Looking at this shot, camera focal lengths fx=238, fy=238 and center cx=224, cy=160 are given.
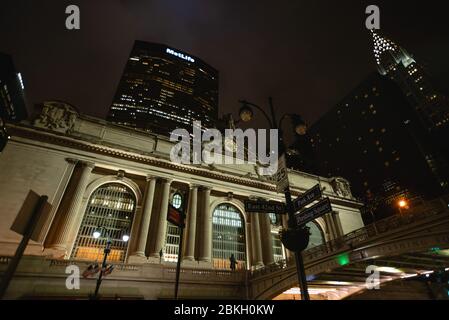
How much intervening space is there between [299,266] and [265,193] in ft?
86.3

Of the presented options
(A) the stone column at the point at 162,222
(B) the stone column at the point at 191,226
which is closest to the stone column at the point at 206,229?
(B) the stone column at the point at 191,226

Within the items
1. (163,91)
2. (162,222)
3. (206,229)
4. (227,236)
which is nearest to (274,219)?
(227,236)

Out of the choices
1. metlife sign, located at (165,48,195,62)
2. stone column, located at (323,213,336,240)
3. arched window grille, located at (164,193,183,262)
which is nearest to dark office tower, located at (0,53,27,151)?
metlife sign, located at (165,48,195,62)

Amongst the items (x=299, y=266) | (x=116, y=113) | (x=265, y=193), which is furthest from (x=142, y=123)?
(x=299, y=266)

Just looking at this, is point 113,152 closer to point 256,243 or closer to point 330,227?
point 256,243

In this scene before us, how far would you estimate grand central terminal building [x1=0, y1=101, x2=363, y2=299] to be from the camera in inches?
697

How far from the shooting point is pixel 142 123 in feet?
217

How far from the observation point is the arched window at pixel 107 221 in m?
→ 21.4

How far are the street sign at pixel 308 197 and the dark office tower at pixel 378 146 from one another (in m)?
57.1

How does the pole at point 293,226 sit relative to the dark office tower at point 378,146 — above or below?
below

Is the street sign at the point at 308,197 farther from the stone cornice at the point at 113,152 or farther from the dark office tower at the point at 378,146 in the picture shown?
the dark office tower at the point at 378,146

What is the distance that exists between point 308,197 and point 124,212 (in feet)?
73.5

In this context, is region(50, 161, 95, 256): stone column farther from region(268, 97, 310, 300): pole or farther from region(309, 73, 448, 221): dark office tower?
region(309, 73, 448, 221): dark office tower

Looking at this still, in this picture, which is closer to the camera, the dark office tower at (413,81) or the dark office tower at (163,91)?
the dark office tower at (413,81)
